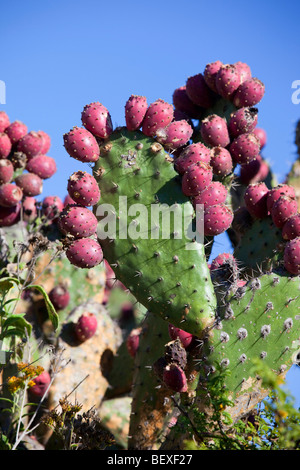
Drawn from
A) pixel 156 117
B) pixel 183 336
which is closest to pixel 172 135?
pixel 156 117

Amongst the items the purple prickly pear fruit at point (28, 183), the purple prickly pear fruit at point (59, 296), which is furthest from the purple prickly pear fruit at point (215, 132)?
the purple prickly pear fruit at point (59, 296)

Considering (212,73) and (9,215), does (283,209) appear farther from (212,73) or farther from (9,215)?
(9,215)

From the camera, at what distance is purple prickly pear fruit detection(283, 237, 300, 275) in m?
2.54

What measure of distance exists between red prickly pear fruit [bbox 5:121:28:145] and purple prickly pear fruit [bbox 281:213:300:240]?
1661 mm

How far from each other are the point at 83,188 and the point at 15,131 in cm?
132

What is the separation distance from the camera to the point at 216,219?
8.23 ft

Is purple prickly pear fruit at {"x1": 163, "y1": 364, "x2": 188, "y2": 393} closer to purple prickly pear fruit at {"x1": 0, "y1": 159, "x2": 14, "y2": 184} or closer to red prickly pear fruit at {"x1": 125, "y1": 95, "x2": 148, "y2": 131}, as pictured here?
red prickly pear fruit at {"x1": 125, "y1": 95, "x2": 148, "y2": 131}

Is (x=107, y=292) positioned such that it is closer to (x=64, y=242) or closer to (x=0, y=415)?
(x=0, y=415)

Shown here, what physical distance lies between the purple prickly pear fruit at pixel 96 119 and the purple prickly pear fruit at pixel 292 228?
2.88ft

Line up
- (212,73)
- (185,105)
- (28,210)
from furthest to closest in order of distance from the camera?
(28,210), (185,105), (212,73)

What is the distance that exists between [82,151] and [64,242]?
0.37m

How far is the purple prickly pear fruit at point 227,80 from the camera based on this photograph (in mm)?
2984

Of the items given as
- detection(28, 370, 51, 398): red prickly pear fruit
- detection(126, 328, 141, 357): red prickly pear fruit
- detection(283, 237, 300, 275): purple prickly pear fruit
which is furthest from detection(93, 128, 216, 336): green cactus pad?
detection(126, 328, 141, 357): red prickly pear fruit
